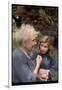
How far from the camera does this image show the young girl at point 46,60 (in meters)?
2.12

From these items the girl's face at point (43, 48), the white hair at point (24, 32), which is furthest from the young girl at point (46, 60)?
the white hair at point (24, 32)

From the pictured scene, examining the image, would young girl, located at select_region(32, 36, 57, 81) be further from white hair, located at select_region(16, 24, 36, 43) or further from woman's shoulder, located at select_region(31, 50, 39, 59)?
white hair, located at select_region(16, 24, 36, 43)

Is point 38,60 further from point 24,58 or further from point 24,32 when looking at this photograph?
point 24,32

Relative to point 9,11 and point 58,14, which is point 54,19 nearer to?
point 58,14

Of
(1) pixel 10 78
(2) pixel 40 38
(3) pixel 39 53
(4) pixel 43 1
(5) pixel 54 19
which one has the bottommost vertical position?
(1) pixel 10 78

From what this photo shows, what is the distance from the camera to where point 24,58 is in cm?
207

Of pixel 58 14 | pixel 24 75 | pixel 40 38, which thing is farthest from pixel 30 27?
pixel 24 75

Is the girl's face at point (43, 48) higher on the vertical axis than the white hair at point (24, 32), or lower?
lower

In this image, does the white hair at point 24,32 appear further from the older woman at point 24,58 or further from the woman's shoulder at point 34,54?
the woman's shoulder at point 34,54

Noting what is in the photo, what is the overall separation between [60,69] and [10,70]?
45 cm

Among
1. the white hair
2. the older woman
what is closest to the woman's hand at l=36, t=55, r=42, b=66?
the older woman

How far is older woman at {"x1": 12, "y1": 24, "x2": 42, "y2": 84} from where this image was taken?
2.06m

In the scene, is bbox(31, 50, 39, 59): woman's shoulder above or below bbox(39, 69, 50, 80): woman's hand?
above

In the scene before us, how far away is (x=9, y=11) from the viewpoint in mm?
2047
